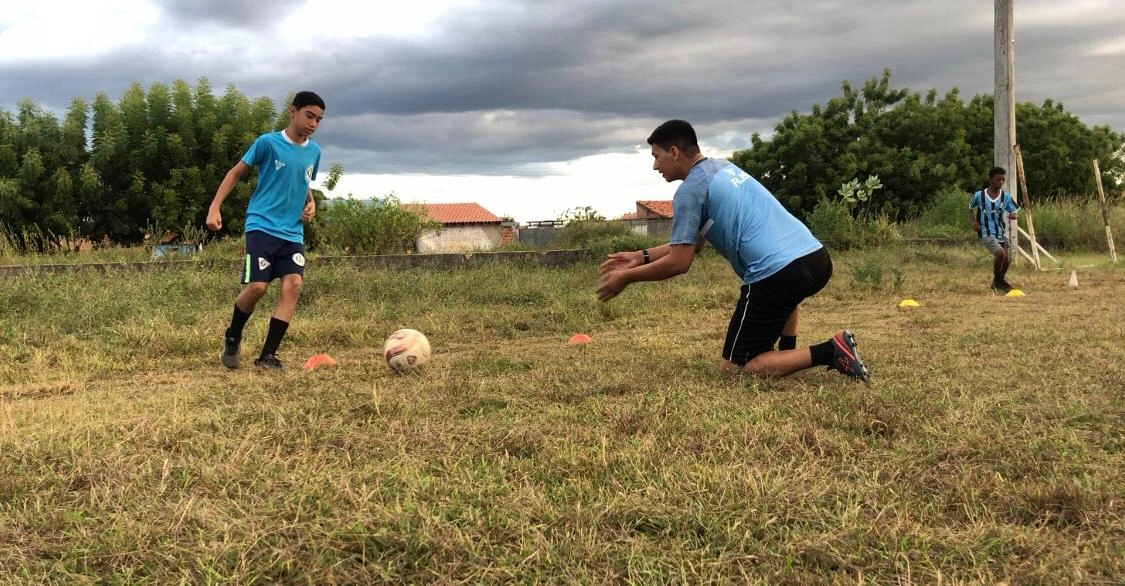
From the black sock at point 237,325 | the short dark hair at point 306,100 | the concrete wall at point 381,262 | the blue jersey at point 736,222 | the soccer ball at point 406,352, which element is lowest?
the soccer ball at point 406,352

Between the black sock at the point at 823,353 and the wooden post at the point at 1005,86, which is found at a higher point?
the wooden post at the point at 1005,86

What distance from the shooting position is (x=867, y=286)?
9273 millimetres

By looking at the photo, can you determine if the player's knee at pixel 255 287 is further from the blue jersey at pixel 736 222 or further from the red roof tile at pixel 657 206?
the red roof tile at pixel 657 206

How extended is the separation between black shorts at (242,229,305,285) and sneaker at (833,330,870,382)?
3482 mm

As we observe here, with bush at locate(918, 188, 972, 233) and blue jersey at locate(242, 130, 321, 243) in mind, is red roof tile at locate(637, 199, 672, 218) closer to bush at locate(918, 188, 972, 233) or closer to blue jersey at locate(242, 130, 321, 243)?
bush at locate(918, 188, 972, 233)

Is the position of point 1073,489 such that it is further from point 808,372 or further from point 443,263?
point 443,263

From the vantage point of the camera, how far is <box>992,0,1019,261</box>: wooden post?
43.4 feet

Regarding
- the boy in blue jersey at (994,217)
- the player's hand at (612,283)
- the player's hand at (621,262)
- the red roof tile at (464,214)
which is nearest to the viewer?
the player's hand at (612,283)

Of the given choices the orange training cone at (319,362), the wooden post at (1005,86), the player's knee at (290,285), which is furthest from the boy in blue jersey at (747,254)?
the wooden post at (1005,86)

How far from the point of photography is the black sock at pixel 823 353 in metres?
3.92

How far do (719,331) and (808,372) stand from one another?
203cm

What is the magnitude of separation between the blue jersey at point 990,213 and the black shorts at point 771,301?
279 inches

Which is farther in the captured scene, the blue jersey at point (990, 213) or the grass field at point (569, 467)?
the blue jersey at point (990, 213)

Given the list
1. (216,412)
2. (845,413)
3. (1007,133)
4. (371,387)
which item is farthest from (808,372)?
(1007,133)
